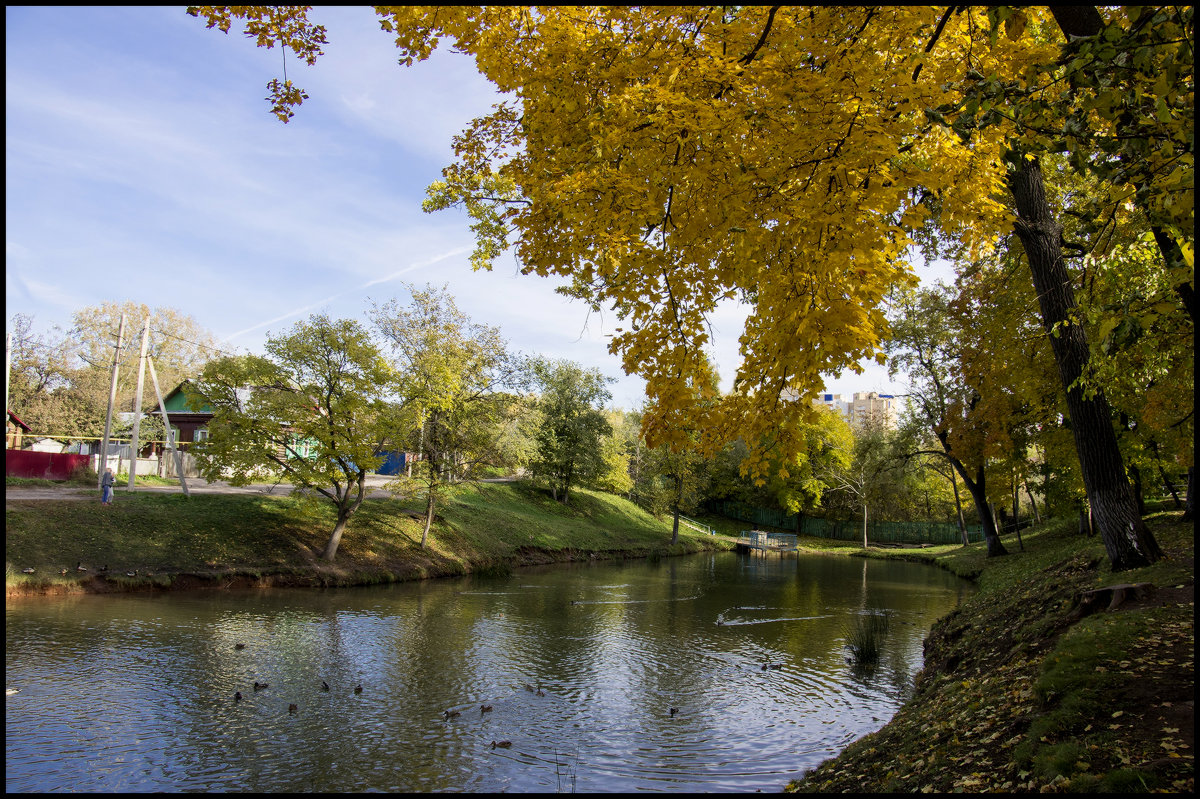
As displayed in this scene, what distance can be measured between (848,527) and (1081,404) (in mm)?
43196

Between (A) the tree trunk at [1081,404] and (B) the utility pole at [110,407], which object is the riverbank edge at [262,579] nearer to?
(B) the utility pole at [110,407]

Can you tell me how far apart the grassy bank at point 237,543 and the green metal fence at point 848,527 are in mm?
27662

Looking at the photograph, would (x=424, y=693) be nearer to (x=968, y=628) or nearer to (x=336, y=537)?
(x=968, y=628)

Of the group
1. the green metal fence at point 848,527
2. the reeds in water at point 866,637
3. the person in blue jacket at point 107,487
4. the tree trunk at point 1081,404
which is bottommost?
the green metal fence at point 848,527

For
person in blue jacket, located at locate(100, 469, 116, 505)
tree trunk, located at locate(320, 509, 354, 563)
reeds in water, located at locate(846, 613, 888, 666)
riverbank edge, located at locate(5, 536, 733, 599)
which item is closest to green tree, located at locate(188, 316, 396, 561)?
tree trunk, located at locate(320, 509, 354, 563)

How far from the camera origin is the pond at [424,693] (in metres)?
6.93

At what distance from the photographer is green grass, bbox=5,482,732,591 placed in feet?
51.1

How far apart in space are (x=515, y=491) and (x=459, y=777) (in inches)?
1207

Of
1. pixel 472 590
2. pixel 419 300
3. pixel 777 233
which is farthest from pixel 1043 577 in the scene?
pixel 419 300

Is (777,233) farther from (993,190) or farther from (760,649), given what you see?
(760,649)

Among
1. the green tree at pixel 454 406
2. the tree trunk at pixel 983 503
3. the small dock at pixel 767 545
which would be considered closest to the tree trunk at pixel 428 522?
the green tree at pixel 454 406

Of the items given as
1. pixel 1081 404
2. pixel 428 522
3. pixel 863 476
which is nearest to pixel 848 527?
pixel 863 476

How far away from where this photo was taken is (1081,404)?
932 centimetres

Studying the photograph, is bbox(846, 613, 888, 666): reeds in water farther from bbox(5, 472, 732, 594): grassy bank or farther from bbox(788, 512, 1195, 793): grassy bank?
bbox(5, 472, 732, 594): grassy bank
